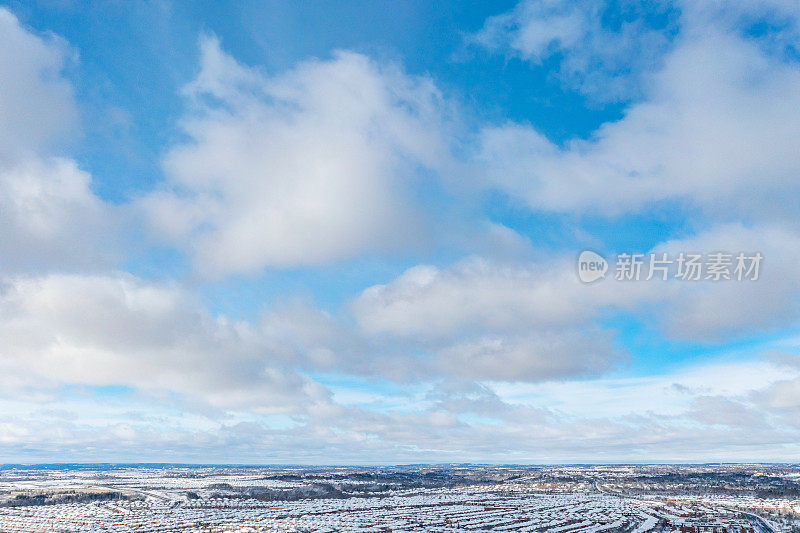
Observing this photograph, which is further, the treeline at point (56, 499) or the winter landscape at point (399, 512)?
the treeline at point (56, 499)

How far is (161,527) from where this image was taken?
206 feet

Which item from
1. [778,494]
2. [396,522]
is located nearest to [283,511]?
[396,522]

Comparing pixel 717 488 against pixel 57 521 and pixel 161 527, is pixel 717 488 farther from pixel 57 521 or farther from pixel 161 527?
pixel 57 521

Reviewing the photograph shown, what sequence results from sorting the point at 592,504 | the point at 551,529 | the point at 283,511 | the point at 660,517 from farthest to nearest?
the point at 592,504 < the point at 283,511 < the point at 660,517 < the point at 551,529

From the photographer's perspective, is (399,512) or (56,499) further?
(56,499)

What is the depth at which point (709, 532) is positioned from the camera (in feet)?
192

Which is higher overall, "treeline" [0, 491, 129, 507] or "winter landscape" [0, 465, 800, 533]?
"winter landscape" [0, 465, 800, 533]

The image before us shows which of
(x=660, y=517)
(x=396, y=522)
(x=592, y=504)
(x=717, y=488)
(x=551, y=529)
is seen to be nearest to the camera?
(x=551, y=529)

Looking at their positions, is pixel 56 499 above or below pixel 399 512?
below

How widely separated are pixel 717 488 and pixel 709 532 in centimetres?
8287

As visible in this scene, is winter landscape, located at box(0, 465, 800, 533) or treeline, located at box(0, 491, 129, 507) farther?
treeline, located at box(0, 491, 129, 507)

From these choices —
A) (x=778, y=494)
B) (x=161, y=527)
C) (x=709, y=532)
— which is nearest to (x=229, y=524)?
(x=161, y=527)

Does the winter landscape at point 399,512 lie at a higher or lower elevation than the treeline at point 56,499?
higher

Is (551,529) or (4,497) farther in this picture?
(4,497)
